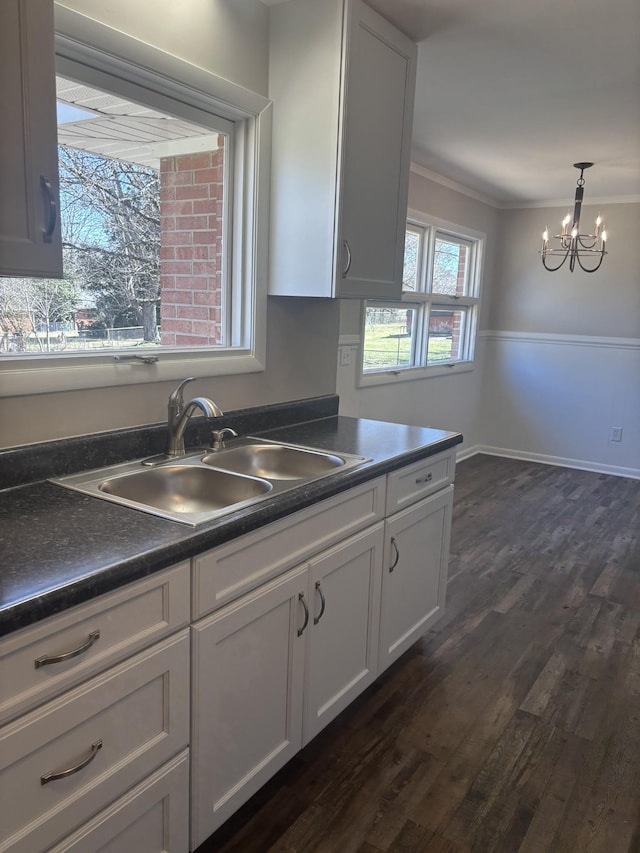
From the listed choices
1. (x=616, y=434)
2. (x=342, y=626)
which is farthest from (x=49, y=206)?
(x=616, y=434)

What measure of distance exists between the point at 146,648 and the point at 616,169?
4405 millimetres

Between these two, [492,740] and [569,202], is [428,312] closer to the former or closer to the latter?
[569,202]

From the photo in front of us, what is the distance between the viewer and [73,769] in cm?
115

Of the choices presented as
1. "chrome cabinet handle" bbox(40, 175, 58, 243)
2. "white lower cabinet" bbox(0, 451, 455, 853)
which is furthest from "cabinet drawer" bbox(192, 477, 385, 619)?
"chrome cabinet handle" bbox(40, 175, 58, 243)

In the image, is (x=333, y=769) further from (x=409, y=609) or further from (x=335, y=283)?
(x=335, y=283)

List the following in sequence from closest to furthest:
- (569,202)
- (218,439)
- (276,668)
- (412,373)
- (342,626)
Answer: (276,668)
(342,626)
(218,439)
(412,373)
(569,202)

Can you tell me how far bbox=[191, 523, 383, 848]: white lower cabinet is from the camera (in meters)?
1.47

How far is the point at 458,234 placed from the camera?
5.19 meters

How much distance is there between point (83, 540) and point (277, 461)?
96 centimetres

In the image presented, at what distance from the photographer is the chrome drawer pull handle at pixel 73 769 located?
111 cm

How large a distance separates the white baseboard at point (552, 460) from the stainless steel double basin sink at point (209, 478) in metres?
3.90

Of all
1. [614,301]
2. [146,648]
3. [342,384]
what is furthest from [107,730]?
[614,301]

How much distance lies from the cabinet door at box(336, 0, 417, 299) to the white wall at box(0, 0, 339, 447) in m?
0.31

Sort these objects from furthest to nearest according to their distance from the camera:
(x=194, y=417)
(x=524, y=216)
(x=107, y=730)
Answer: (x=524, y=216) < (x=194, y=417) < (x=107, y=730)
